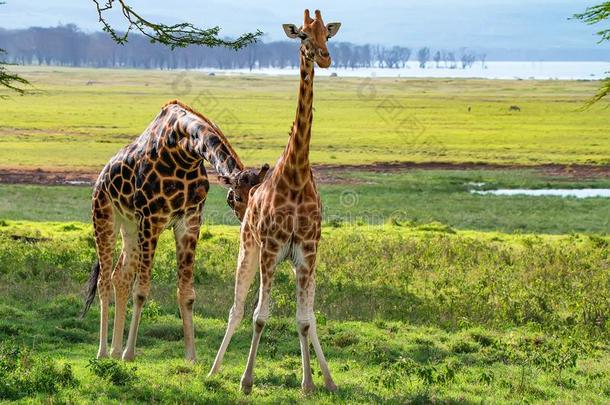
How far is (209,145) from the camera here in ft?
32.2

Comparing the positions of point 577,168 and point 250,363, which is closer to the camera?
point 250,363

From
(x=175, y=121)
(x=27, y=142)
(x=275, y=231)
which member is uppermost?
(x=175, y=121)

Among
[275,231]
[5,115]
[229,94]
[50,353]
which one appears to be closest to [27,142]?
[5,115]

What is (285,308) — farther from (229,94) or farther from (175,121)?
(229,94)

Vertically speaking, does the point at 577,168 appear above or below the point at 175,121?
below

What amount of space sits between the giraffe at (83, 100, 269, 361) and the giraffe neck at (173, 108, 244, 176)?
0.04 feet

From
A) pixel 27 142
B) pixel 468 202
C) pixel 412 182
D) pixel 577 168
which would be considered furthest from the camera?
pixel 27 142

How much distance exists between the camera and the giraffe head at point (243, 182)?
31.6 feet

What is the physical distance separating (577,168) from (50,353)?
34.1 metres

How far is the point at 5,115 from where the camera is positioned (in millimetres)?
67562

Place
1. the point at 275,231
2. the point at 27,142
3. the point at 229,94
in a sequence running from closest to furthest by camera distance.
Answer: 1. the point at 275,231
2. the point at 27,142
3. the point at 229,94

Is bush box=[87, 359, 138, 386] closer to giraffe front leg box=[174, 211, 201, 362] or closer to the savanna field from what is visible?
the savanna field

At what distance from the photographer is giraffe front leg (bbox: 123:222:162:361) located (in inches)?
416

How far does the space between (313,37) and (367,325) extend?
576 cm
